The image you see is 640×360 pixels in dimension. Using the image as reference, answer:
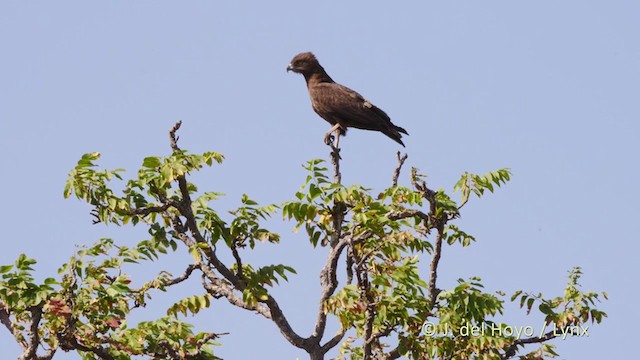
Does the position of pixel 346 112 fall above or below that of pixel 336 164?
above

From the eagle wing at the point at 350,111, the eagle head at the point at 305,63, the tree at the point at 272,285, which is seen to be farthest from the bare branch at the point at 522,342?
the eagle head at the point at 305,63

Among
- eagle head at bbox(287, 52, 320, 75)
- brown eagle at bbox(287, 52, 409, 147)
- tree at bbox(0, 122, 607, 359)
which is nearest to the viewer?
tree at bbox(0, 122, 607, 359)

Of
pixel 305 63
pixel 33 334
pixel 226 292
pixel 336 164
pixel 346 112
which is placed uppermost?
pixel 305 63

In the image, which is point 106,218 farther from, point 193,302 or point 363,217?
point 363,217

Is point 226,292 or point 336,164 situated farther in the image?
point 336,164

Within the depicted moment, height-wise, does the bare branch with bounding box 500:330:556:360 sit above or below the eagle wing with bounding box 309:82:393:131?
below

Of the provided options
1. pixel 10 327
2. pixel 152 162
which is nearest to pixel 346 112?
pixel 152 162

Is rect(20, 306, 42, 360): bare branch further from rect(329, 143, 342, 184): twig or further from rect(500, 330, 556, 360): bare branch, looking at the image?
rect(500, 330, 556, 360): bare branch

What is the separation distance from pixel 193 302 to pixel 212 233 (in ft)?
2.52

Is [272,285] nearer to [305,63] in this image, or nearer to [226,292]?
[226,292]

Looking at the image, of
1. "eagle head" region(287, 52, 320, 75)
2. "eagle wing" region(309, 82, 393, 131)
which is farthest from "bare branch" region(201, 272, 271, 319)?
"eagle head" region(287, 52, 320, 75)

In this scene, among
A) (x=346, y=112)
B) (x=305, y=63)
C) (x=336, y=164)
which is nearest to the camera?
(x=336, y=164)

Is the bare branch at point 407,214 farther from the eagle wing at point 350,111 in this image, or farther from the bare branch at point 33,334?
the eagle wing at point 350,111

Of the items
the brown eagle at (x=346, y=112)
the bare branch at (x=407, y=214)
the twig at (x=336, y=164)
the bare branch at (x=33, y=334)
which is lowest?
the bare branch at (x=33, y=334)
